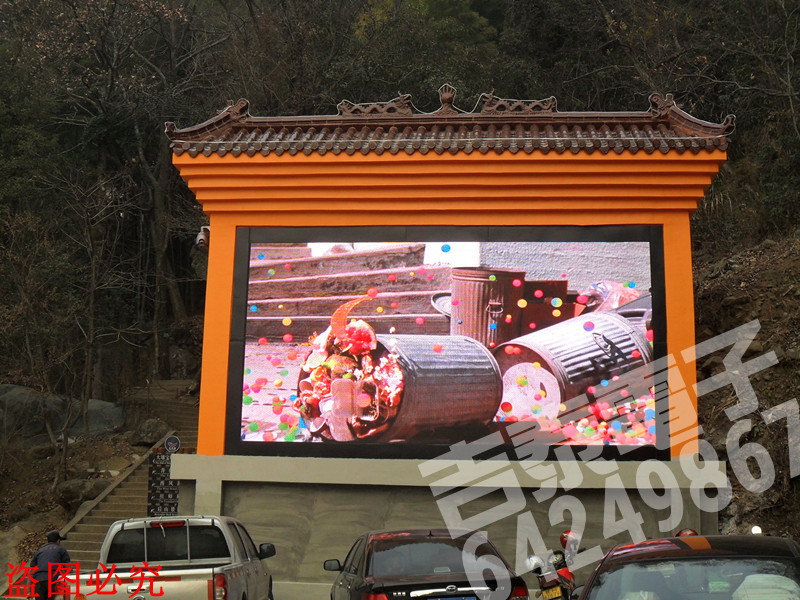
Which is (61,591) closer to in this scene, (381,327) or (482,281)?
(381,327)

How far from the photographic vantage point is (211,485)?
12852 mm

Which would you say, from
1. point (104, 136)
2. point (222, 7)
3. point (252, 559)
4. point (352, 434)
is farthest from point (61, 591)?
point (222, 7)

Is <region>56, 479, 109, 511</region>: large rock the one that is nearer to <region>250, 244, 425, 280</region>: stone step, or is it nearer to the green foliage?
the green foliage

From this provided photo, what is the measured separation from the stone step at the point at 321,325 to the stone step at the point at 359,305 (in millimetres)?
77

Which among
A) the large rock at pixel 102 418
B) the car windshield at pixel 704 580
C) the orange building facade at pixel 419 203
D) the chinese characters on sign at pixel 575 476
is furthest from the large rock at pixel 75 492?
the car windshield at pixel 704 580

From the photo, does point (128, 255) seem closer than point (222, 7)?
Yes

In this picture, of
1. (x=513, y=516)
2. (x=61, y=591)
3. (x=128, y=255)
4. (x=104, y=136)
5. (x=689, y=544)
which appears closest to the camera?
(x=689, y=544)

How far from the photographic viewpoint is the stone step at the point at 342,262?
1332 centimetres

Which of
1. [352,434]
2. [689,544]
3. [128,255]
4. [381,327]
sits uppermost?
[128,255]

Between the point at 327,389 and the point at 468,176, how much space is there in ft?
12.5

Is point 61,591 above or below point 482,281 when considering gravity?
below

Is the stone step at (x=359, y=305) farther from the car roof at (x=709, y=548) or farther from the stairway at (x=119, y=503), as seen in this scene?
the stairway at (x=119, y=503)

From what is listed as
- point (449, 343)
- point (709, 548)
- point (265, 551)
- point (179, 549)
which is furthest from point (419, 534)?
point (449, 343)

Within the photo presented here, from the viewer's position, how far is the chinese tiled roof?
1300 cm
